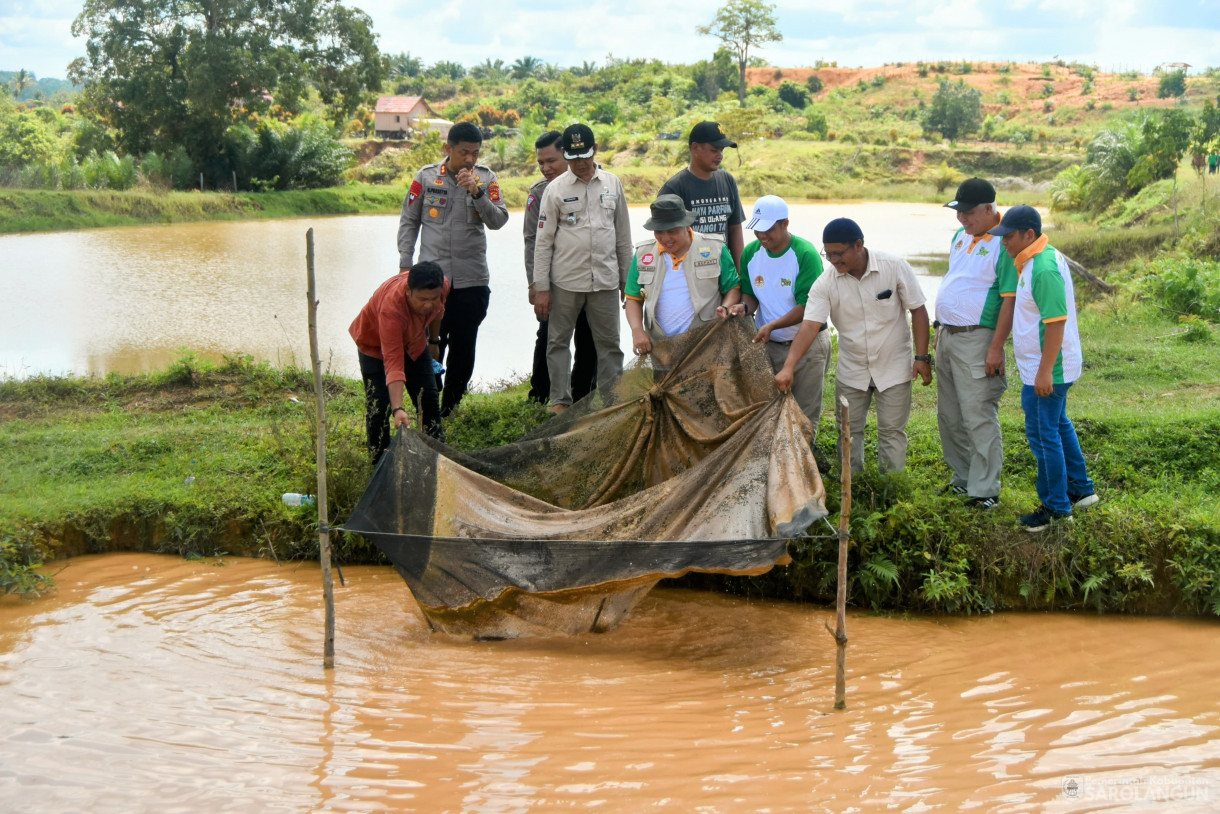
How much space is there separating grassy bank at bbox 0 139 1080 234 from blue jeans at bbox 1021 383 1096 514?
64.2 ft

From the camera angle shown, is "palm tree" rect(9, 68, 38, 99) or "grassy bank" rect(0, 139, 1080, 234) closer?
"grassy bank" rect(0, 139, 1080, 234)

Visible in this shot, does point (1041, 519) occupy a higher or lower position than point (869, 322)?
lower

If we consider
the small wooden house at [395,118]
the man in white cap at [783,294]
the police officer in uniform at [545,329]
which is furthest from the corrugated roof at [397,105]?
the man in white cap at [783,294]

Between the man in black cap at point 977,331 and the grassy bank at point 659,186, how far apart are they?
62.7 feet

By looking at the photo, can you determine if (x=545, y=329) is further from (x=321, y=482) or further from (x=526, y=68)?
(x=526, y=68)

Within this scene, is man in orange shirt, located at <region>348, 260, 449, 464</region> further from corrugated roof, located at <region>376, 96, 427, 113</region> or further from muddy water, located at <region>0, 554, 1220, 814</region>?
corrugated roof, located at <region>376, 96, 427, 113</region>

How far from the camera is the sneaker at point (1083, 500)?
5078mm

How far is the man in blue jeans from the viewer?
4496 mm

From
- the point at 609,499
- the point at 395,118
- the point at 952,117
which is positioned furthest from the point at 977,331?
the point at 952,117

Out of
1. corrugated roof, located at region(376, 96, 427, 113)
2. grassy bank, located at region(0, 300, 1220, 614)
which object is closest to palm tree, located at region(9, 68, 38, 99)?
corrugated roof, located at region(376, 96, 427, 113)

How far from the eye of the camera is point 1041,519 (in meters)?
4.98

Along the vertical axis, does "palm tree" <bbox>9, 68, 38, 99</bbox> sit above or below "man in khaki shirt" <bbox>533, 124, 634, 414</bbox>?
above

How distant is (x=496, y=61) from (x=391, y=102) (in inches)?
1315

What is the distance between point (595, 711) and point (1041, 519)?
256cm
